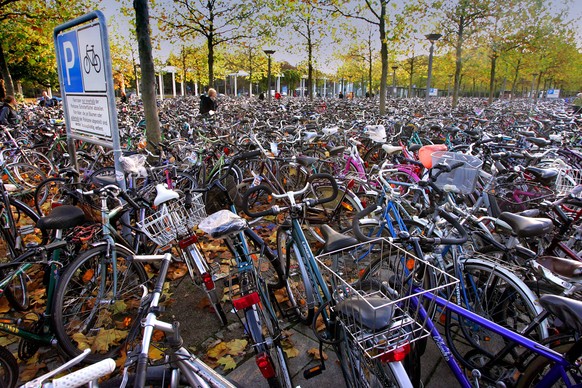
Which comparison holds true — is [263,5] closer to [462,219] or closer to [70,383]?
[462,219]

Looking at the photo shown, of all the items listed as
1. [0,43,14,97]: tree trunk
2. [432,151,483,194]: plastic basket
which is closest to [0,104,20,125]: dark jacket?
[0,43,14,97]: tree trunk

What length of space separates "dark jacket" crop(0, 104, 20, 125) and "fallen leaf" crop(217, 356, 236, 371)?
8784mm

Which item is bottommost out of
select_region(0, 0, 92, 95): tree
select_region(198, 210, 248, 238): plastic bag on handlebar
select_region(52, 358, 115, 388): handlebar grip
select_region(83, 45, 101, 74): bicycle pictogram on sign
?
select_region(52, 358, 115, 388): handlebar grip

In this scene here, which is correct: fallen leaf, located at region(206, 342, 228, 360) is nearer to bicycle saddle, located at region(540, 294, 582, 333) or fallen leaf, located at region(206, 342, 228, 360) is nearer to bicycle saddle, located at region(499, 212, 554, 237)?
bicycle saddle, located at region(540, 294, 582, 333)

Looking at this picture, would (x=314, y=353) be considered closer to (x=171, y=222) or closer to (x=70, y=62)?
(x=171, y=222)

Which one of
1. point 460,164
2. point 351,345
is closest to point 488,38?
point 460,164

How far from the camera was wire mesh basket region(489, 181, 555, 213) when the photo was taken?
363cm

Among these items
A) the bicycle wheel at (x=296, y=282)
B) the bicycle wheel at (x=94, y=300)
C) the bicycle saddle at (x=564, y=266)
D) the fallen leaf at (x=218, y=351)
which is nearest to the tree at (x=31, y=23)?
the bicycle wheel at (x=94, y=300)

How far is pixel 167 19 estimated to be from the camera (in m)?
12.4

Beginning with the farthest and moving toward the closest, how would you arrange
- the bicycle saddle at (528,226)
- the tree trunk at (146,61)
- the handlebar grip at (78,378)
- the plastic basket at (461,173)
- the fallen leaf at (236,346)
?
the tree trunk at (146,61)
the plastic basket at (461,173)
the fallen leaf at (236,346)
the bicycle saddle at (528,226)
the handlebar grip at (78,378)

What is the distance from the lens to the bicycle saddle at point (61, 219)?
7.58ft

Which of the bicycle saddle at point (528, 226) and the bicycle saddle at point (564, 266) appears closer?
the bicycle saddle at point (564, 266)

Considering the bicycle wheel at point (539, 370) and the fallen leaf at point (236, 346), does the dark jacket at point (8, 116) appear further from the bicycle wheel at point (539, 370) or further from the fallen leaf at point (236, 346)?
the bicycle wheel at point (539, 370)

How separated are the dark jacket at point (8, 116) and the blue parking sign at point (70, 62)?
238 inches
